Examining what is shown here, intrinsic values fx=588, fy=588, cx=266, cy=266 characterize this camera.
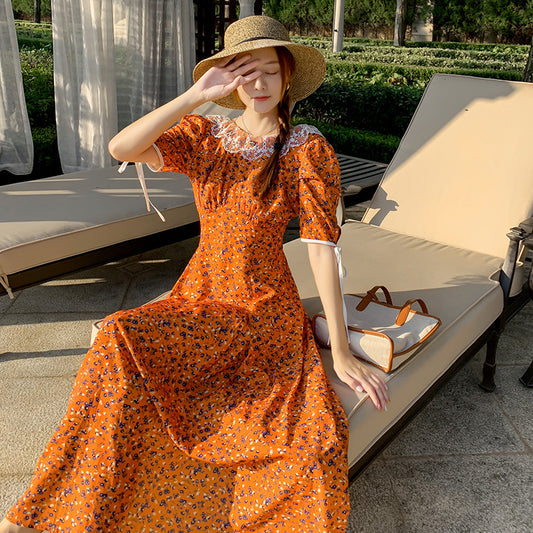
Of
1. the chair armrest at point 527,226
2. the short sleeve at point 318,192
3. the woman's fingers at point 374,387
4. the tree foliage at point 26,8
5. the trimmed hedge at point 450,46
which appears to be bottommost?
the woman's fingers at point 374,387

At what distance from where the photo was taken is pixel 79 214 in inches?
134

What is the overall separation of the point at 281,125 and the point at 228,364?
2.93ft

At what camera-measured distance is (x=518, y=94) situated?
10.8 feet

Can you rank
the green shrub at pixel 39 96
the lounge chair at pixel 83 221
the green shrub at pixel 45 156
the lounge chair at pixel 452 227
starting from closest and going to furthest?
the lounge chair at pixel 452 227, the lounge chair at pixel 83 221, the green shrub at pixel 45 156, the green shrub at pixel 39 96

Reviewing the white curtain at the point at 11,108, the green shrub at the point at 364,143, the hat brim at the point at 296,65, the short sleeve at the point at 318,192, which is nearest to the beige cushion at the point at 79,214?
the hat brim at the point at 296,65

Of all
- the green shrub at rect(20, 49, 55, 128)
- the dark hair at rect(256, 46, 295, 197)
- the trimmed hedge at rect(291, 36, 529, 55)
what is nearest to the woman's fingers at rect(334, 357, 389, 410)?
the dark hair at rect(256, 46, 295, 197)

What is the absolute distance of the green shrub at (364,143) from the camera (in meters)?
7.27

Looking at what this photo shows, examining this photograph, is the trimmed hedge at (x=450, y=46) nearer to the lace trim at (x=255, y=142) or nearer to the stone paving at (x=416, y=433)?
the stone paving at (x=416, y=433)

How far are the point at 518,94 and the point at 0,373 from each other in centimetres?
317

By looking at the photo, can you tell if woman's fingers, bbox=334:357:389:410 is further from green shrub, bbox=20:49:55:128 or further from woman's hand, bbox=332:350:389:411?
green shrub, bbox=20:49:55:128

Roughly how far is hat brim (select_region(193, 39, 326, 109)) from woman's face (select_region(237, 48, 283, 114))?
5 centimetres

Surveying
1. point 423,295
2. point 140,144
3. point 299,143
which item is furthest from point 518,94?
point 140,144

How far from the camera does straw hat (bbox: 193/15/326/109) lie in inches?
A: 76.9

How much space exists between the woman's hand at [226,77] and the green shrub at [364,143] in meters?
5.38
